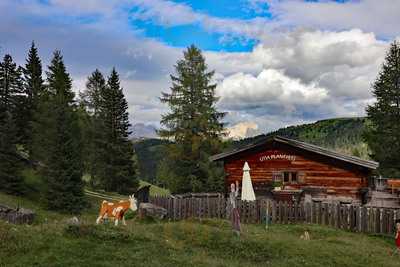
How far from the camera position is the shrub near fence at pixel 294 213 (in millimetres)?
21875

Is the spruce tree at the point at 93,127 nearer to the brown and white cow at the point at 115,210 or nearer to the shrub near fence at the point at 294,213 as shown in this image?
the shrub near fence at the point at 294,213

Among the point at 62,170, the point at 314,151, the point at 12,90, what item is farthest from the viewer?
the point at 12,90

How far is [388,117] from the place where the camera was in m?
45.2

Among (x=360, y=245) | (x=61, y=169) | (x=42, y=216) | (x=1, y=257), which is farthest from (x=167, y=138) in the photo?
(x=1, y=257)

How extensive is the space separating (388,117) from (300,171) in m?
19.9

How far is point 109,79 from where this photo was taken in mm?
64062

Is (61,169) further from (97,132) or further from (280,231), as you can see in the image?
(280,231)

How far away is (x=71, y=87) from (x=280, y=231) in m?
47.2

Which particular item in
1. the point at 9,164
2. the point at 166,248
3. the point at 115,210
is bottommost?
the point at 166,248

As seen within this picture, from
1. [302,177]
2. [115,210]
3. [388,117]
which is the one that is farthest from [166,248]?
[388,117]

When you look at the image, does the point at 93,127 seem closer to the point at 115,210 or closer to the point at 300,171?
the point at 300,171

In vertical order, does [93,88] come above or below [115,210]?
above

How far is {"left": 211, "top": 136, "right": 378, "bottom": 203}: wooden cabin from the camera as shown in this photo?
29.2m

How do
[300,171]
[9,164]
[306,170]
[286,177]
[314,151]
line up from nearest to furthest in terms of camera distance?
1. [314,151]
2. [306,170]
3. [300,171]
4. [286,177]
5. [9,164]
